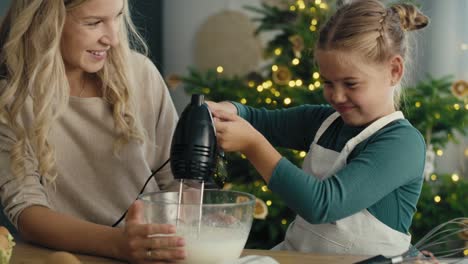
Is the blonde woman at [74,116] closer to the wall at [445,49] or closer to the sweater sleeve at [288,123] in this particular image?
the sweater sleeve at [288,123]

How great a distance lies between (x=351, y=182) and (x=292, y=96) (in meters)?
2.00

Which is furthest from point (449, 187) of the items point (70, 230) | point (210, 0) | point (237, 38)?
point (70, 230)

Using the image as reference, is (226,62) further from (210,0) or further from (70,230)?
(70,230)

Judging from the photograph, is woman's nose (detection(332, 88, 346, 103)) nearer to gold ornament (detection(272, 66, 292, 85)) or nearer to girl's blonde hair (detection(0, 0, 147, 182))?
girl's blonde hair (detection(0, 0, 147, 182))

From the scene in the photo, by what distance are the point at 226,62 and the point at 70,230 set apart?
135 inches

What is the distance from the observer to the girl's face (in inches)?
63.0

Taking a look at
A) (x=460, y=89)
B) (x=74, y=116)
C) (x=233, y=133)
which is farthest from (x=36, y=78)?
(x=460, y=89)

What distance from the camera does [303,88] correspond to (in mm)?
3488

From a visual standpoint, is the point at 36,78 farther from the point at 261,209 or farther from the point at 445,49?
the point at 445,49

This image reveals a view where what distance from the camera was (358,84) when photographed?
1.60 meters

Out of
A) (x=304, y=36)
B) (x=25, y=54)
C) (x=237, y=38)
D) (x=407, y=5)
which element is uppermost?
(x=407, y=5)

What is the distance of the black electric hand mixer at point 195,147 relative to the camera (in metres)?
1.30

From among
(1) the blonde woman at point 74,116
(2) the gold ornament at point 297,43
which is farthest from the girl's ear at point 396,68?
(2) the gold ornament at point 297,43

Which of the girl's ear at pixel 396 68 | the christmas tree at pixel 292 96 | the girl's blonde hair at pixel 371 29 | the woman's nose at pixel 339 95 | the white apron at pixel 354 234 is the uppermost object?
the girl's blonde hair at pixel 371 29
